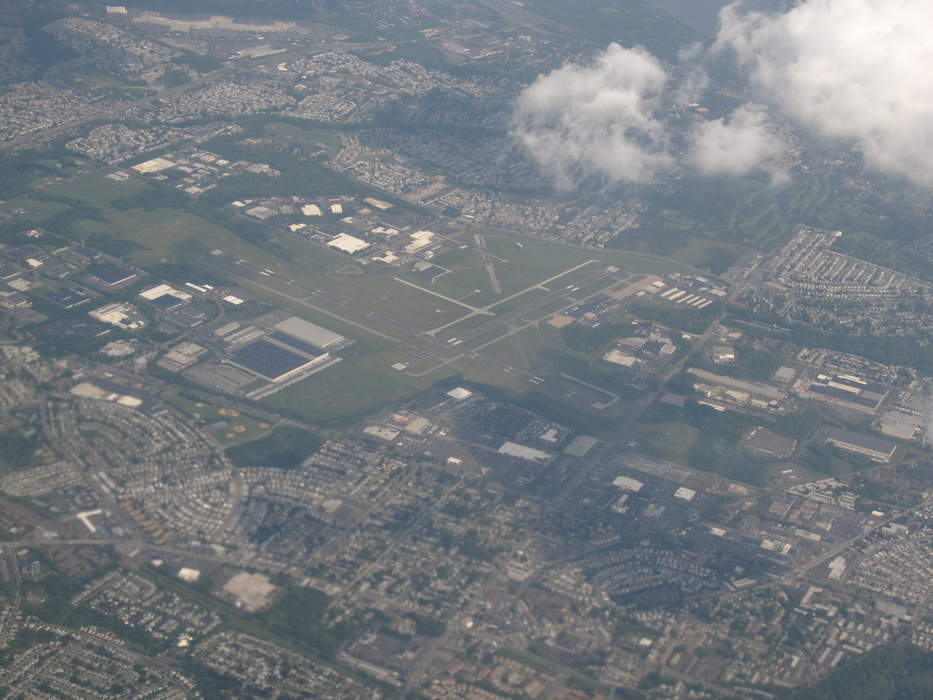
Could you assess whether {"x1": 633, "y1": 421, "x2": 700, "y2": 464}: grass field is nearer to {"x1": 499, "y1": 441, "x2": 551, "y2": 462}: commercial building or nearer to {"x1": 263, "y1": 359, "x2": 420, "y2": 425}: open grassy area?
{"x1": 499, "y1": 441, "x2": 551, "y2": 462}: commercial building

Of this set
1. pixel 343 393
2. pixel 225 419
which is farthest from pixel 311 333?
pixel 225 419

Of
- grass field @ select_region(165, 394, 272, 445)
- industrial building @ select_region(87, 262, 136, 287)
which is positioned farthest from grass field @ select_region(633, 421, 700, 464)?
industrial building @ select_region(87, 262, 136, 287)

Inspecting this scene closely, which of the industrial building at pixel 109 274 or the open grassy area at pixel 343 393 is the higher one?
the open grassy area at pixel 343 393

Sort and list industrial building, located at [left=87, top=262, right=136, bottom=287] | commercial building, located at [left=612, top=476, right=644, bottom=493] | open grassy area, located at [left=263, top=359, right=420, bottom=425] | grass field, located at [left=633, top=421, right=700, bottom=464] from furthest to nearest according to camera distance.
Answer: industrial building, located at [left=87, top=262, right=136, bottom=287]
open grassy area, located at [left=263, top=359, right=420, bottom=425]
grass field, located at [left=633, top=421, right=700, bottom=464]
commercial building, located at [left=612, top=476, right=644, bottom=493]

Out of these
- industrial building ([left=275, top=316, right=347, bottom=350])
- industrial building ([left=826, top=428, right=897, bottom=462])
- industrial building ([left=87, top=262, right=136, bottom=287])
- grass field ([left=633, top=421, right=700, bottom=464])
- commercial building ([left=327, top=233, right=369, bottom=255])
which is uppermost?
industrial building ([left=826, top=428, right=897, bottom=462])

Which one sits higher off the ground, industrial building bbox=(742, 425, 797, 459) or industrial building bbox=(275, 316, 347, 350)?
industrial building bbox=(742, 425, 797, 459)

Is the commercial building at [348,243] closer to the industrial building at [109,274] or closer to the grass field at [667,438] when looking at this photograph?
the industrial building at [109,274]

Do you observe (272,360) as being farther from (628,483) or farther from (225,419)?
(628,483)

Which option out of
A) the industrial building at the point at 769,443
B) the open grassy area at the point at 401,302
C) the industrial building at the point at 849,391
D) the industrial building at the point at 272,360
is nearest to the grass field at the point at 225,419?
the industrial building at the point at 272,360
